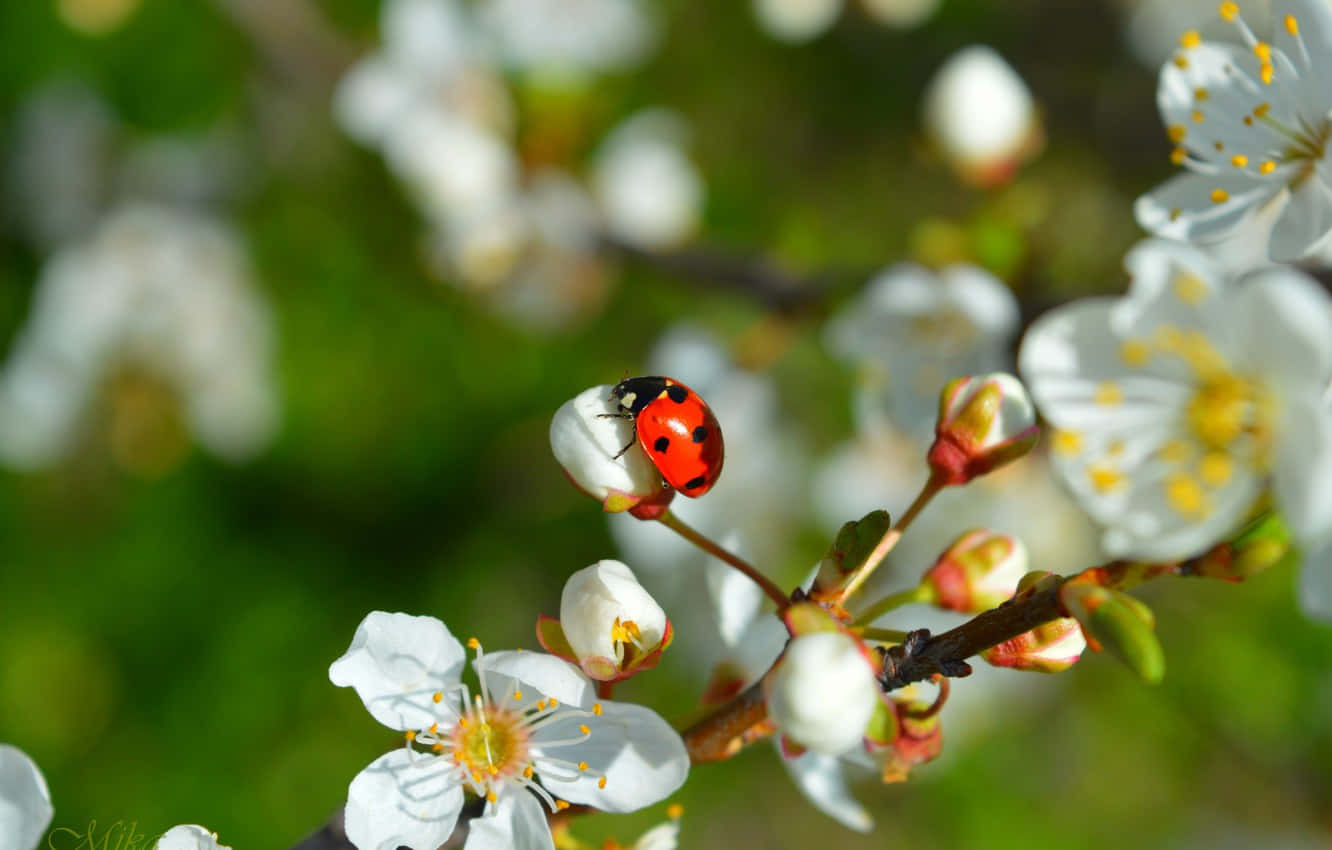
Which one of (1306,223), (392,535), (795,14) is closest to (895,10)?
(795,14)

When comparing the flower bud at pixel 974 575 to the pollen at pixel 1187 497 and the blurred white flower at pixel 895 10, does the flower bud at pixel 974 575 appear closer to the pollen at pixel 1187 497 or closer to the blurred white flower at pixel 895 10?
the pollen at pixel 1187 497

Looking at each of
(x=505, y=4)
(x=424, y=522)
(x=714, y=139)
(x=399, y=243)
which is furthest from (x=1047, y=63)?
(x=424, y=522)

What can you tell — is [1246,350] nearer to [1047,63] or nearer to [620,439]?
[620,439]

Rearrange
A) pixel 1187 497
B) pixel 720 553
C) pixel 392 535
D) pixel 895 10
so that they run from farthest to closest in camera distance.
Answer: pixel 392 535, pixel 895 10, pixel 720 553, pixel 1187 497

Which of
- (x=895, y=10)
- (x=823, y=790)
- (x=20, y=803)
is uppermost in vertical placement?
(x=895, y=10)

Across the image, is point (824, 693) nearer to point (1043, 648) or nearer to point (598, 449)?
point (1043, 648)

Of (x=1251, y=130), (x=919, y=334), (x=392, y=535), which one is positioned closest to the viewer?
(x=1251, y=130)

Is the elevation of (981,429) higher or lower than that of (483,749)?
higher

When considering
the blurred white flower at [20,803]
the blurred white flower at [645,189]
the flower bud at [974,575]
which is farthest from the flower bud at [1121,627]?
the blurred white flower at [645,189]
